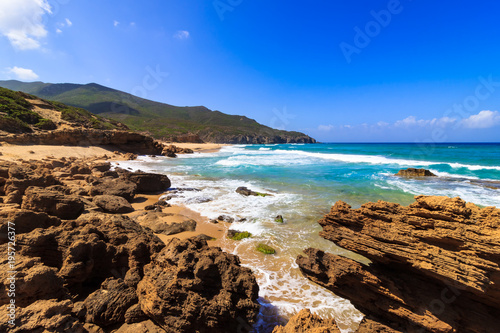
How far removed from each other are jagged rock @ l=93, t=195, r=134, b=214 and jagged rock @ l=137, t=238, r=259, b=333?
18.5 feet

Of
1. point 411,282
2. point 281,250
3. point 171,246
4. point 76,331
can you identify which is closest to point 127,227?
point 171,246

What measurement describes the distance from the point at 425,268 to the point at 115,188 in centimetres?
1199

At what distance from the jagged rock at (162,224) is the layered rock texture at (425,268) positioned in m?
5.29

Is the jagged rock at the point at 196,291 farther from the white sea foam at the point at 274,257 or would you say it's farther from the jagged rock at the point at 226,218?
the jagged rock at the point at 226,218

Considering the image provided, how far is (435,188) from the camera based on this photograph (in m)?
16.3

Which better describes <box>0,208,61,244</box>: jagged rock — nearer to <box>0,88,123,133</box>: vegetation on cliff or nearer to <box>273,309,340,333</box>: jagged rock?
<box>273,309,340,333</box>: jagged rock

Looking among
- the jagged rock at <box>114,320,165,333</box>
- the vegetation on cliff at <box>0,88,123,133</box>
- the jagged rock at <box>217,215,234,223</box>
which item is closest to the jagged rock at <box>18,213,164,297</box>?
the jagged rock at <box>114,320,165,333</box>

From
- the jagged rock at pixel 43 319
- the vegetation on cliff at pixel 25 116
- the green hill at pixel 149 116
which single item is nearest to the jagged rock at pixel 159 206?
the jagged rock at pixel 43 319

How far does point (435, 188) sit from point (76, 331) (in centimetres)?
2146

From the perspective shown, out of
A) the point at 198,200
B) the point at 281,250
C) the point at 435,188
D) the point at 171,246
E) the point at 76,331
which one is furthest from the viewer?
the point at 435,188

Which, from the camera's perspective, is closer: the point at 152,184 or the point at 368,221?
the point at 368,221

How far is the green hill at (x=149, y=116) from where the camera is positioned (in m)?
98.6

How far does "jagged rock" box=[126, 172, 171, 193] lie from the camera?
1273 cm

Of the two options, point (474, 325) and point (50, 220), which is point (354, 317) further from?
point (50, 220)
